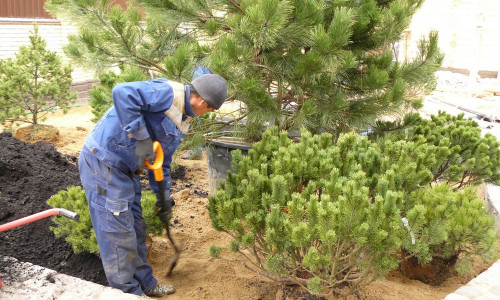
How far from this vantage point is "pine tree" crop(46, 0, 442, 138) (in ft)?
12.6

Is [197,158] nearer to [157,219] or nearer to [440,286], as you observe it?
[157,219]

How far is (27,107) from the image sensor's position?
742 cm

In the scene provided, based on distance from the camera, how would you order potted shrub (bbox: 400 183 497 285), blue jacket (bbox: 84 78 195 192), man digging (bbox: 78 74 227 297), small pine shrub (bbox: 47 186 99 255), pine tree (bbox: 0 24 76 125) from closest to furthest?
potted shrub (bbox: 400 183 497 285) → blue jacket (bbox: 84 78 195 192) → man digging (bbox: 78 74 227 297) → small pine shrub (bbox: 47 186 99 255) → pine tree (bbox: 0 24 76 125)

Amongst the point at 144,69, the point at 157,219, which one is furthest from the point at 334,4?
the point at 157,219

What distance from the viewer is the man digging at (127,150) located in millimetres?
2906

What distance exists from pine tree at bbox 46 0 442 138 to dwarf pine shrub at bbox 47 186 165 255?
1141mm

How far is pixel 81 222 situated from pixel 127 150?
790 millimetres

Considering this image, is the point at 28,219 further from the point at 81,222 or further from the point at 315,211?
the point at 315,211

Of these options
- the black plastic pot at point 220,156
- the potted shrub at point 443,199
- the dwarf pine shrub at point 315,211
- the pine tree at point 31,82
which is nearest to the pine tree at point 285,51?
the black plastic pot at point 220,156

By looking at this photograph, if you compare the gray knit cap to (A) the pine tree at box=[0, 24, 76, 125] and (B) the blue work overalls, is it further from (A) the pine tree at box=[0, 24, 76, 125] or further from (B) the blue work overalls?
(A) the pine tree at box=[0, 24, 76, 125]

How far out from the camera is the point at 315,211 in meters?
2.51

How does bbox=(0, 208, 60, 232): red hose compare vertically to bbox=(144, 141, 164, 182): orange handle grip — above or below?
below

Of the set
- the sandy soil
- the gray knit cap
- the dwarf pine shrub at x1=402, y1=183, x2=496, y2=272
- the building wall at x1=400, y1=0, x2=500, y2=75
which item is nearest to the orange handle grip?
the gray knit cap

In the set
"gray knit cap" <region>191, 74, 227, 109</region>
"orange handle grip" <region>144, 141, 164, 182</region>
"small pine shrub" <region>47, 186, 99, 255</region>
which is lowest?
"small pine shrub" <region>47, 186, 99, 255</region>
